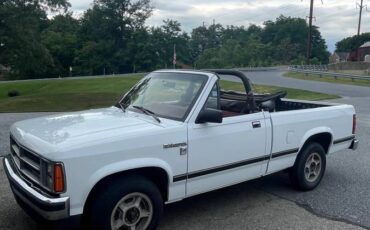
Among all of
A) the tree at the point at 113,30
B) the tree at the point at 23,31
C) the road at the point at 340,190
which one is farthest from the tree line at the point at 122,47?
the road at the point at 340,190

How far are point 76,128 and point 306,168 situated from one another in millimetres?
3314

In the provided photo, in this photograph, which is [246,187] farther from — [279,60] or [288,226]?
[279,60]

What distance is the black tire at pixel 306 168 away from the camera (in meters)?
5.54

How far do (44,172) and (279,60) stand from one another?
85.0 meters

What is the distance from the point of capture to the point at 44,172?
3.51 metres

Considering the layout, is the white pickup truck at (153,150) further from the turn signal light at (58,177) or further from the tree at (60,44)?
the tree at (60,44)

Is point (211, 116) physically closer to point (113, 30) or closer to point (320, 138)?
point (320, 138)


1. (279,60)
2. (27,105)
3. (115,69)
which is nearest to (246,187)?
(27,105)

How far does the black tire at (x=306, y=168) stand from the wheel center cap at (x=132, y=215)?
2560 millimetres

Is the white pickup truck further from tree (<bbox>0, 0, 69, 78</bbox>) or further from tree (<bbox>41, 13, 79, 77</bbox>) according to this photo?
tree (<bbox>41, 13, 79, 77</bbox>)

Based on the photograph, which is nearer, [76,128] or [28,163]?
[28,163]

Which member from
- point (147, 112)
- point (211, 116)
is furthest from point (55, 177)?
point (211, 116)

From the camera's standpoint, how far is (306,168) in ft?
18.6

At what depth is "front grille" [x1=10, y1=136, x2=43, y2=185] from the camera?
366 cm
